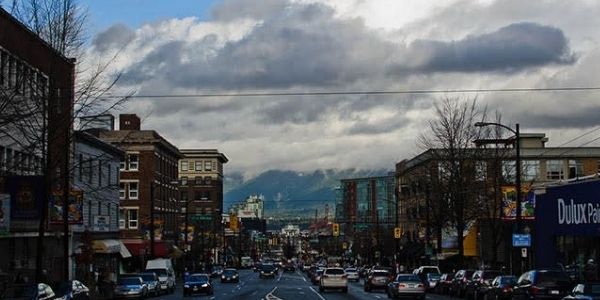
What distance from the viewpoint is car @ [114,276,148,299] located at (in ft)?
175

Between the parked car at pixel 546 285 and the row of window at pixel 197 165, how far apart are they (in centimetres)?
13257

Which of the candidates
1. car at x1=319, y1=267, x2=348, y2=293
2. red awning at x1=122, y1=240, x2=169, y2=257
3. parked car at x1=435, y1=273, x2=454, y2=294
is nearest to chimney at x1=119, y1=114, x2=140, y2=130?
red awning at x1=122, y1=240, x2=169, y2=257

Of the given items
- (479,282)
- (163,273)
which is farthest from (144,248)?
(479,282)

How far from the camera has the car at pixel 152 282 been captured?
192 ft

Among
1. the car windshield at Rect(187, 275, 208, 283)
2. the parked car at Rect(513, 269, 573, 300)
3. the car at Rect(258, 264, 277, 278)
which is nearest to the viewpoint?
the parked car at Rect(513, 269, 573, 300)

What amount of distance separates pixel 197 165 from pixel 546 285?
134 metres

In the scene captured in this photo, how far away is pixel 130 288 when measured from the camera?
53844mm

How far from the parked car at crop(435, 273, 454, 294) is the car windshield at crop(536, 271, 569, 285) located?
20.1 metres

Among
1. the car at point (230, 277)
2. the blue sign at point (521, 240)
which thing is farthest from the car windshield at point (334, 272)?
the car at point (230, 277)

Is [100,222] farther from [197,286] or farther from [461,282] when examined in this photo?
[461,282]

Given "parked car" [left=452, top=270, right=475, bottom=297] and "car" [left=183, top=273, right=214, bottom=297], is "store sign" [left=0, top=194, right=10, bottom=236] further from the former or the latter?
"parked car" [left=452, top=270, right=475, bottom=297]

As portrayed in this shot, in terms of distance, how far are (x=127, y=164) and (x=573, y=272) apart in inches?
2514

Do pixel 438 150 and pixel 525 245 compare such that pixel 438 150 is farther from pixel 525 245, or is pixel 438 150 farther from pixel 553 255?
pixel 525 245

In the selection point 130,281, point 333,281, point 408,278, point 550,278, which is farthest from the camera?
point 333,281
